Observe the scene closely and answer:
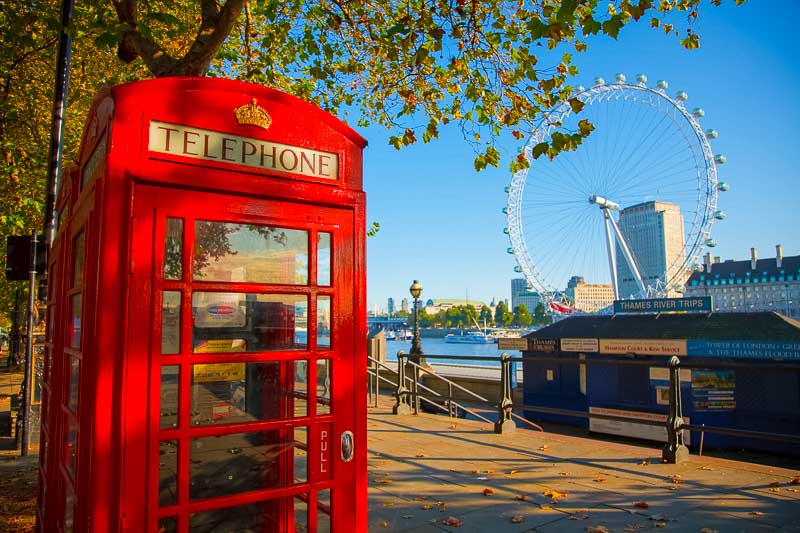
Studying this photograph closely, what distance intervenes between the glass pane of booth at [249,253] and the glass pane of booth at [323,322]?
137 millimetres

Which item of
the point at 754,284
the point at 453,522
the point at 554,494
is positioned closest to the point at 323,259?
the point at 453,522

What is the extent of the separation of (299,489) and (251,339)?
759 millimetres

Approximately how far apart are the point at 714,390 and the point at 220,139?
13.2 meters

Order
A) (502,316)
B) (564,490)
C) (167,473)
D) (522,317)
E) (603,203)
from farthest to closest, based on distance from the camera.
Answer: (502,316) < (522,317) < (603,203) < (564,490) < (167,473)

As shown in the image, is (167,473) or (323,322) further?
(323,322)

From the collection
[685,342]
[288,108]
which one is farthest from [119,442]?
[685,342]

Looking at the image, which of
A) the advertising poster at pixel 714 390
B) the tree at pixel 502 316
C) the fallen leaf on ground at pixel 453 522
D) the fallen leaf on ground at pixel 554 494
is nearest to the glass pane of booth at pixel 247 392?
the fallen leaf on ground at pixel 453 522

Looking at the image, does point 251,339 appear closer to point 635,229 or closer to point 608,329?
point 608,329

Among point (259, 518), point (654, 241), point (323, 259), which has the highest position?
point (654, 241)

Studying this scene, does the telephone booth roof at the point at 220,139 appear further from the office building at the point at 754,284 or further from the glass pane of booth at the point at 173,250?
the office building at the point at 754,284

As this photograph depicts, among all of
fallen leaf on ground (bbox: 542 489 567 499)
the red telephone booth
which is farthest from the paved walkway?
the red telephone booth

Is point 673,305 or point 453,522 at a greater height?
point 673,305

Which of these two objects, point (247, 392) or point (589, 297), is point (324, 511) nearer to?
point (247, 392)

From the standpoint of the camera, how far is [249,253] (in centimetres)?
267
